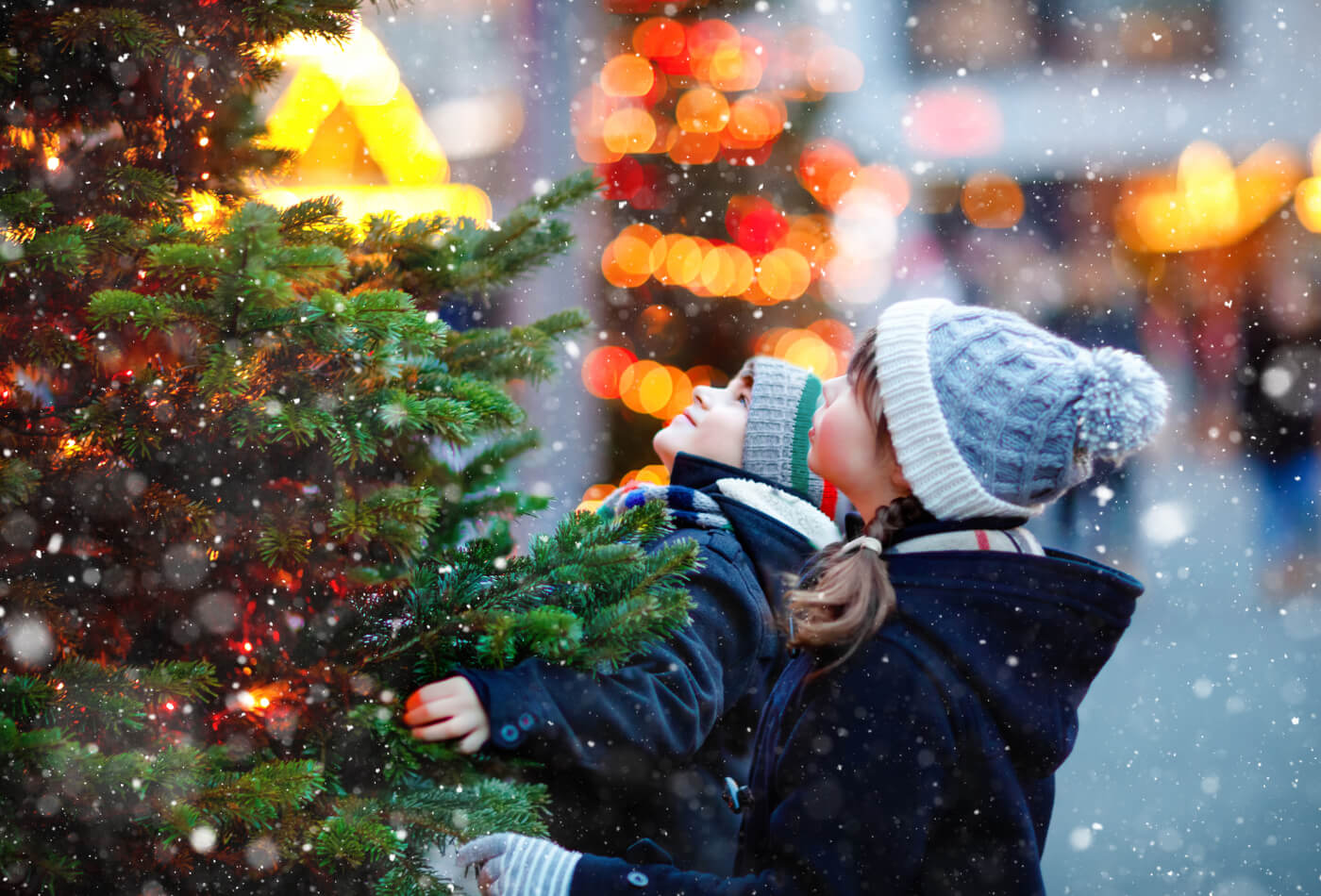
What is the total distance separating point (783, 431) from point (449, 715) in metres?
1.08

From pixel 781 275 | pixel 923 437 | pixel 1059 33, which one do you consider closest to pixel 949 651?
pixel 923 437

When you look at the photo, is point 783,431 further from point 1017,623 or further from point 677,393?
point 677,393

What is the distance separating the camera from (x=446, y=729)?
4.14 feet

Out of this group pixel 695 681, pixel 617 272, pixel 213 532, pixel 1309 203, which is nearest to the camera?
pixel 213 532

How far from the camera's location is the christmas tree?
111cm

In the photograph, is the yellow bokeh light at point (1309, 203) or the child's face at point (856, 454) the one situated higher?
the child's face at point (856, 454)

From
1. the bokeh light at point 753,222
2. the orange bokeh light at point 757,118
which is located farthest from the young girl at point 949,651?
the bokeh light at point 753,222

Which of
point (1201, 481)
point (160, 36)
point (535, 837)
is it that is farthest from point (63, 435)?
point (1201, 481)

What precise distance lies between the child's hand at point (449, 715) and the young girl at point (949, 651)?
178mm

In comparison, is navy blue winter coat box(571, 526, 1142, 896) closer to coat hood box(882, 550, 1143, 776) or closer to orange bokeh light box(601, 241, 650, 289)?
coat hood box(882, 550, 1143, 776)

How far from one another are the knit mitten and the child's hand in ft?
0.56

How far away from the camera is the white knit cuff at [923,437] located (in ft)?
4.72

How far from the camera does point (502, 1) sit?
5.74 metres

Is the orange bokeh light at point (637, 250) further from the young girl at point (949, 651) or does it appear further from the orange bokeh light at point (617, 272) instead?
the young girl at point (949, 651)
